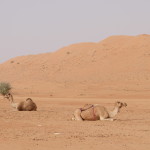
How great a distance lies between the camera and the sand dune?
141 ft

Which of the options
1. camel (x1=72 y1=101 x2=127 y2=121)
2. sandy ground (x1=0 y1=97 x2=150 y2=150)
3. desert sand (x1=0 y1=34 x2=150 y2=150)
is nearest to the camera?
sandy ground (x1=0 y1=97 x2=150 y2=150)

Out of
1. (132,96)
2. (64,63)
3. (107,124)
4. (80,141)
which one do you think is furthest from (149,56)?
(80,141)

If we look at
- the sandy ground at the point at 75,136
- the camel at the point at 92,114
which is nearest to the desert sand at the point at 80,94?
the sandy ground at the point at 75,136

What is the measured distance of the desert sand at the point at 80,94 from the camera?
11602 millimetres

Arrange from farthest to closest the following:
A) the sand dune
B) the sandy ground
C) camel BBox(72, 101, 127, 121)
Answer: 1. the sand dune
2. camel BBox(72, 101, 127, 121)
3. the sandy ground

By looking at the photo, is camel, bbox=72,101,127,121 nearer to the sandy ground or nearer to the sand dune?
the sandy ground

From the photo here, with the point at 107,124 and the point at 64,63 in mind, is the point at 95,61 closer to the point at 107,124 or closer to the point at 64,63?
the point at 64,63

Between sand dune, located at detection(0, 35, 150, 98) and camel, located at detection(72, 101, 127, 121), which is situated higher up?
sand dune, located at detection(0, 35, 150, 98)

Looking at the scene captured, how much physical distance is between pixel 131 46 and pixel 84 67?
8367 millimetres

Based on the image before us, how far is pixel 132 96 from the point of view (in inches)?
1409

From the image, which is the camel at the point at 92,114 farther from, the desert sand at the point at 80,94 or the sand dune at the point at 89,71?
the sand dune at the point at 89,71

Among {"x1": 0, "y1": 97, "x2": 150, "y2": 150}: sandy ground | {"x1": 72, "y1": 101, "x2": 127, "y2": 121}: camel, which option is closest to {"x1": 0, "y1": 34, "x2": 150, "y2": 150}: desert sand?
{"x1": 0, "y1": 97, "x2": 150, "y2": 150}: sandy ground

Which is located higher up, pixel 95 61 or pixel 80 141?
pixel 95 61

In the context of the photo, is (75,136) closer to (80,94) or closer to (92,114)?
(92,114)
